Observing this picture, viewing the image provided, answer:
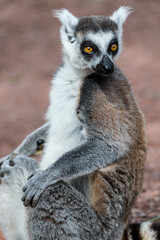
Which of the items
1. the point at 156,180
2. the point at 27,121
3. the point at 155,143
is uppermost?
the point at 27,121

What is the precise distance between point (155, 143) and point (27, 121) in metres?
3.24

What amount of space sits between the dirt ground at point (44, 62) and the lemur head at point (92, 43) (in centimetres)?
288

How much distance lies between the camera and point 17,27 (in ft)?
52.0

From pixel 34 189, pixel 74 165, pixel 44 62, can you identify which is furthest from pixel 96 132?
pixel 44 62

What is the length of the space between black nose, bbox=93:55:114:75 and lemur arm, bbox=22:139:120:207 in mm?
755

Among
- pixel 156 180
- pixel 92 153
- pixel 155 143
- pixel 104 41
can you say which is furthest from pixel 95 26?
pixel 155 143

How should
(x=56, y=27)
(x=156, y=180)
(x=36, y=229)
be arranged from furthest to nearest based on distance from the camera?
(x=56, y=27)
(x=156, y=180)
(x=36, y=229)

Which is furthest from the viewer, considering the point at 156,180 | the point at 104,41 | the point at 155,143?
the point at 155,143

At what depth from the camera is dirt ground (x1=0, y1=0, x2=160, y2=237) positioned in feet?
35.0

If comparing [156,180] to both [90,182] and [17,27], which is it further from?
[17,27]

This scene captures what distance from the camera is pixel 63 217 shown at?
15.4ft

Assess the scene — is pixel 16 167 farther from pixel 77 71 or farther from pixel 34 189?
pixel 77 71

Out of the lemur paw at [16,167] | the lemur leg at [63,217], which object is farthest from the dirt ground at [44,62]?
the lemur leg at [63,217]

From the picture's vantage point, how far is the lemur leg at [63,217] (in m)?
4.66
